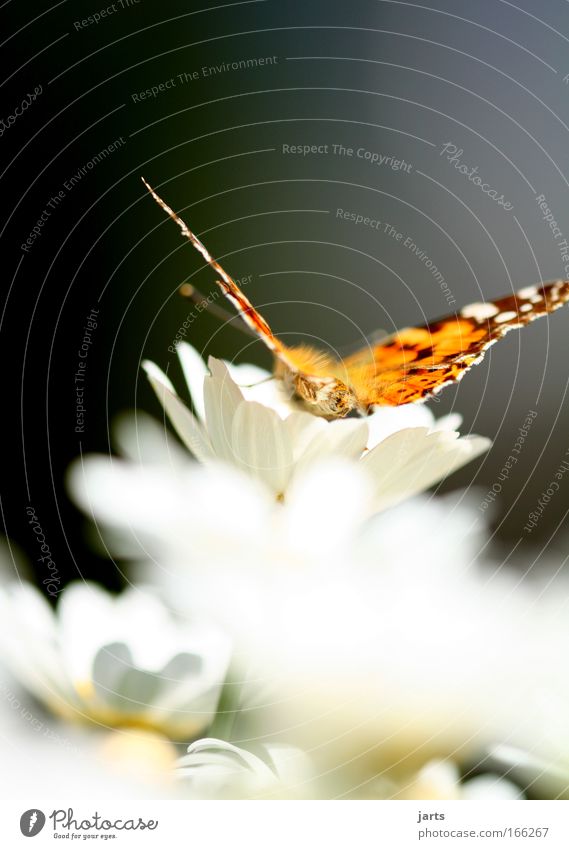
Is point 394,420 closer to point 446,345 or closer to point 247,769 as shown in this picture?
point 446,345

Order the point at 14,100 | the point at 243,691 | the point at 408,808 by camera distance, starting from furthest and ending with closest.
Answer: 1. the point at 14,100
2. the point at 408,808
3. the point at 243,691

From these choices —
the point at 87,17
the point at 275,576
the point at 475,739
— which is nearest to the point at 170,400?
the point at 275,576

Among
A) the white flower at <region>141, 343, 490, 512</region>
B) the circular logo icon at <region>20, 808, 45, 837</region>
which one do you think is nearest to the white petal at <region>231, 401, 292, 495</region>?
the white flower at <region>141, 343, 490, 512</region>

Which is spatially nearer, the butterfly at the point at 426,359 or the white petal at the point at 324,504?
the white petal at the point at 324,504

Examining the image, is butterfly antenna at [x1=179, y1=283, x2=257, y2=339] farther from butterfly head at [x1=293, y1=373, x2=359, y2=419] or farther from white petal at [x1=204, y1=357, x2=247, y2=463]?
white petal at [x1=204, y1=357, x2=247, y2=463]

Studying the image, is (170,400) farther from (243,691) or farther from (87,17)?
(87,17)

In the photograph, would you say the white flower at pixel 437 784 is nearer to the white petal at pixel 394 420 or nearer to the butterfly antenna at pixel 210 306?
the white petal at pixel 394 420

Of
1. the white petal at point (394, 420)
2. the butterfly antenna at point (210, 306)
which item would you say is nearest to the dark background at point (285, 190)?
the butterfly antenna at point (210, 306)
